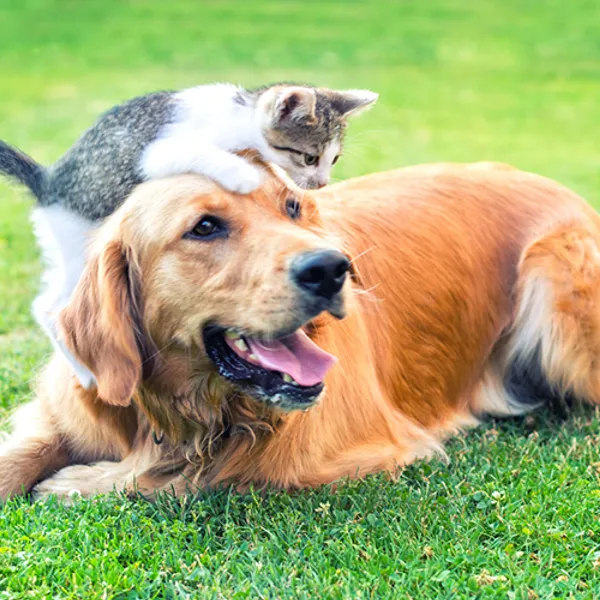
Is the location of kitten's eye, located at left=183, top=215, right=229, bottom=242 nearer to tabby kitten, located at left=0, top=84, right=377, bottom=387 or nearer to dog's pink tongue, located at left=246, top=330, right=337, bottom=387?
tabby kitten, located at left=0, top=84, right=377, bottom=387

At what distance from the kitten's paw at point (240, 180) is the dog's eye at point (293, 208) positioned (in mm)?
164

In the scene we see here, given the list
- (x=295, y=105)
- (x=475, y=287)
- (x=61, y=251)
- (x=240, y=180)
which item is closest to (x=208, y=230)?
(x=240, y=180)

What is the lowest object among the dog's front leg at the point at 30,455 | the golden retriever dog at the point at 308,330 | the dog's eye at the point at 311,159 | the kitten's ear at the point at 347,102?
the dog's front leg at the point at 30,455

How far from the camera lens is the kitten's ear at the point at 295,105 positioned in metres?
3.88

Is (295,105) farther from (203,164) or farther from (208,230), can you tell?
(208,230)

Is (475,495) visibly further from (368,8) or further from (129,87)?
(368,8)

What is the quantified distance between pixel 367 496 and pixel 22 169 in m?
1.88

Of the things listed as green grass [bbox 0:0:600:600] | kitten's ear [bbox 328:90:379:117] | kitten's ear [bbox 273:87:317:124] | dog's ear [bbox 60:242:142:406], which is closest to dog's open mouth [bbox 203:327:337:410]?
dog's ear [bbox 60:242:142:406]

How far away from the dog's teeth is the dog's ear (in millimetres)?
334

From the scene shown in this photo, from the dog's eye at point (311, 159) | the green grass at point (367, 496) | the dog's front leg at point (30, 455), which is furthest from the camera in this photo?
the dog's eye at point (311, 159)

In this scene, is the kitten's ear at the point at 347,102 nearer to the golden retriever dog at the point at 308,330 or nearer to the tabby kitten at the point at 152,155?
the tabby kitten at the point at 152,155

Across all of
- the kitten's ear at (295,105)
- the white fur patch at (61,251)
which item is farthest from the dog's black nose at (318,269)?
the kitten's ear at (295,105)

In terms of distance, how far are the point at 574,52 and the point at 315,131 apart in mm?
17485

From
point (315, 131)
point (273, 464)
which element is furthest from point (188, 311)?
point (315, 131)
